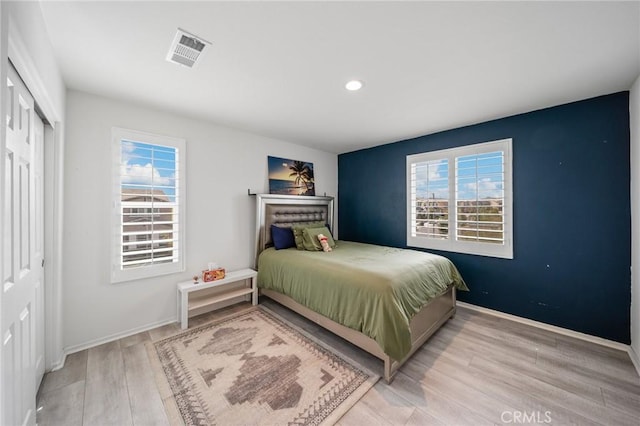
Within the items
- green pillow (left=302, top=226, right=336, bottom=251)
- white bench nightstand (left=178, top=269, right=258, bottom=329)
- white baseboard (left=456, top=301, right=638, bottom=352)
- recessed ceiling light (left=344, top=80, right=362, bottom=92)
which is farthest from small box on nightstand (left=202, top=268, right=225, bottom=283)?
white baseboard (left=456, top=301, right=638, bottom=352)

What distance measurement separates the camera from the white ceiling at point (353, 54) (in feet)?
4.60

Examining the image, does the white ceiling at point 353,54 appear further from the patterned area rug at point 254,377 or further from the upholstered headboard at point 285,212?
the patterned area rug at point 254,377

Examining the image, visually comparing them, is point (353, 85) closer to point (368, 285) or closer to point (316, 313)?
point (368, 285)

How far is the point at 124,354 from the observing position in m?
2.25

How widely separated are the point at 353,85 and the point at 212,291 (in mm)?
2947

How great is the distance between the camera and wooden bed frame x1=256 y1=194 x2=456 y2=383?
6.98ft

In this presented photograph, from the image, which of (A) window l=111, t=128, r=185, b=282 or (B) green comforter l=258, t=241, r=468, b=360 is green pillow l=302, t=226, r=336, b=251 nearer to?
(B) green comforter l=258, t=241, r=468, b=360

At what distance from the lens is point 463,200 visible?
328 cm

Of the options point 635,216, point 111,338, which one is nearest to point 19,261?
point 111,338

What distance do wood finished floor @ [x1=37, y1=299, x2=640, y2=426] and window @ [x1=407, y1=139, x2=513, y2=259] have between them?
115 cm

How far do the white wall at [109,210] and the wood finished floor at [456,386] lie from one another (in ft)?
1.06

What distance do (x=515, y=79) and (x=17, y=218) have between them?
11.8ft

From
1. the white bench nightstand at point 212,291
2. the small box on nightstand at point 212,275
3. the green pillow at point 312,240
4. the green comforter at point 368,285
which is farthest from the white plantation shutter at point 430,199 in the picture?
the small box on nightstand at point 212,275

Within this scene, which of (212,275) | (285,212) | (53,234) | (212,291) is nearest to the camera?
(53,234)
